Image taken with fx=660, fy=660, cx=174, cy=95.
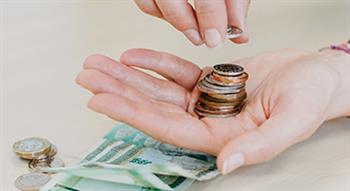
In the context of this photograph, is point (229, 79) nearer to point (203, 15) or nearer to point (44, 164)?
point (203, 15)

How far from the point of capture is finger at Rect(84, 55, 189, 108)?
86 centimetres

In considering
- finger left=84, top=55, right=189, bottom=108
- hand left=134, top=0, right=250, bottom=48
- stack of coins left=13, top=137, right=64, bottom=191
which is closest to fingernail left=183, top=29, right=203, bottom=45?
hand left=134, top=0, right=250, bottom=48

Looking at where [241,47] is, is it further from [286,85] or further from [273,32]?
[286,85]

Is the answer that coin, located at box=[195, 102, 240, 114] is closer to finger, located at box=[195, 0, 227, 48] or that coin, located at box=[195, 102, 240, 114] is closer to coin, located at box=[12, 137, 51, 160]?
finger, located at box=[195, 0, 227, 48]

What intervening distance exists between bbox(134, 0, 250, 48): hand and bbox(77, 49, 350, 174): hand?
9 cm

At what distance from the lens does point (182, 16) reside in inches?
31.1

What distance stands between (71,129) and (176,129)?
28 centimetres

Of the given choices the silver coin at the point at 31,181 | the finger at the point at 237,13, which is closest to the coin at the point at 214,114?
the finger at the point at 237,13

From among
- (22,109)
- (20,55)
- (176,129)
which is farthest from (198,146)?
(20,55)

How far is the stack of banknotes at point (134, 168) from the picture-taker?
0.74 metres

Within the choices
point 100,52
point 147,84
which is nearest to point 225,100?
point 147,84

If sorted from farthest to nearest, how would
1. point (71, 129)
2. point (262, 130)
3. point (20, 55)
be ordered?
point (20, 55), point (71, 129), point (262, 130)

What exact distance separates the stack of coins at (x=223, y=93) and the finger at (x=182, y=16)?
0.08m

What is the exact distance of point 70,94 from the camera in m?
1.12
